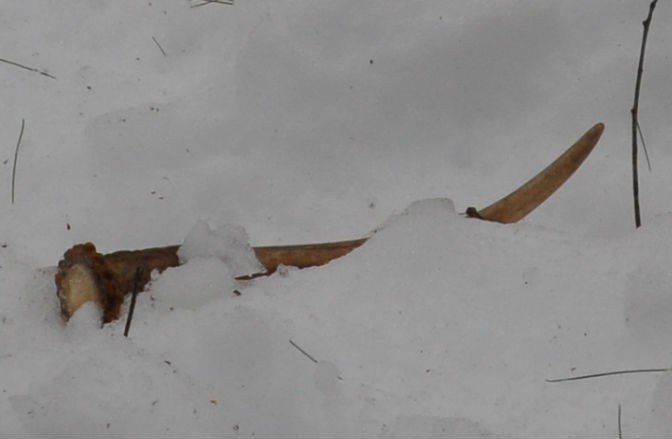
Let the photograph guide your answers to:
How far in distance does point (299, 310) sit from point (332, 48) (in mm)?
772

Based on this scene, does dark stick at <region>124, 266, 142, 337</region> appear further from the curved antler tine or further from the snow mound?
the curved antler tine

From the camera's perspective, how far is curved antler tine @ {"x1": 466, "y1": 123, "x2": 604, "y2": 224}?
171 centimetres

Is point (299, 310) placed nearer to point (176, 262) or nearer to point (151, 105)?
point (176, 262)

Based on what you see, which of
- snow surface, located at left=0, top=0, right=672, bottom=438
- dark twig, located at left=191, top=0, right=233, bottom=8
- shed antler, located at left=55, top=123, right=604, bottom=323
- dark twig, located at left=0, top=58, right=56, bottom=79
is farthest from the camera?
dark twig, located at left=191, top=0, right=233, bottom=8

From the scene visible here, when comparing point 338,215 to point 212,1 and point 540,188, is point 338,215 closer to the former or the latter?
point 540,188

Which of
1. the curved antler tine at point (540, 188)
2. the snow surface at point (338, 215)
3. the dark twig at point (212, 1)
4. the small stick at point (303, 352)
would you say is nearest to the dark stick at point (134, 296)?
the snow surface at point (338, 215)

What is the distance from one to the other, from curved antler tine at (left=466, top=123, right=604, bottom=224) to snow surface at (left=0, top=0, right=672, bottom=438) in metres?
0.06

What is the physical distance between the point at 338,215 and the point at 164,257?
39 centimetres

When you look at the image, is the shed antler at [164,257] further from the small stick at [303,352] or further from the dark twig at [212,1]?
the dark twig at [212,1]

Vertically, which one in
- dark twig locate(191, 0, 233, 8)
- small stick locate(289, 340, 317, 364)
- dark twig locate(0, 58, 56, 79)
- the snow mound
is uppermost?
dark twig locate(191, 0, 233, 8)

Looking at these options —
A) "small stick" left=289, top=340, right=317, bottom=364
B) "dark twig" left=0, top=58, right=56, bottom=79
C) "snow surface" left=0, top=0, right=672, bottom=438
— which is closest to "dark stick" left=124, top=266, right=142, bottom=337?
"snow surface" left=0, top=0, right=672, bottom=438

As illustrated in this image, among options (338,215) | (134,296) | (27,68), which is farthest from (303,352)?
(27,68)

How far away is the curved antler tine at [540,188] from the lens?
171cm

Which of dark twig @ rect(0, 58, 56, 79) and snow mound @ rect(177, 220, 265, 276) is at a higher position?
dark twig @ rect(0, 58, 56, 79)
